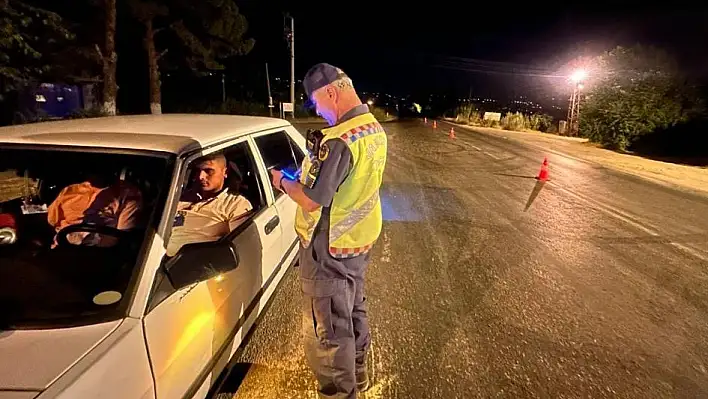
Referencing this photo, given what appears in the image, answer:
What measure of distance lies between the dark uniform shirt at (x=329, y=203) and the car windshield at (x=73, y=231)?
733mm

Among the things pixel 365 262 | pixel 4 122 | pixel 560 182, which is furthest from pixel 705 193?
pixel 4 122

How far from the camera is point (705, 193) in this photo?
9.72 meters

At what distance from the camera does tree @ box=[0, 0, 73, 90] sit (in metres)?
10.6

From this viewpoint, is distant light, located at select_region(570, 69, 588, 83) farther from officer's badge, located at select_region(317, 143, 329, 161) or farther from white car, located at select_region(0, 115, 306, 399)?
officer's badge, located at select_region(317, 143, 329, 161)

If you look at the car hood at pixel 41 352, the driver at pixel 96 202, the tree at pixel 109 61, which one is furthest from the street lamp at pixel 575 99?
the car hood at pixel 41 352

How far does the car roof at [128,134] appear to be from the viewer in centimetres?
247

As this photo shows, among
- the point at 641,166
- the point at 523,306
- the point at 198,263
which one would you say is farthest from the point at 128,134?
the point at 641,166

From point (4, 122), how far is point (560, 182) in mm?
20417

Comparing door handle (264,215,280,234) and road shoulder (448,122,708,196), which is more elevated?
door handle (264,215,280,234)

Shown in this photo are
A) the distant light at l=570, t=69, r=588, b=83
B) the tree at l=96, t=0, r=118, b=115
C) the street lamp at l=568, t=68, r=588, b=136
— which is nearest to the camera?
the tree at l=96, t=0, r=118, b=115

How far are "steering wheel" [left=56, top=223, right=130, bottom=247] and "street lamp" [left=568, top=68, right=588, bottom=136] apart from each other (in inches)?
887

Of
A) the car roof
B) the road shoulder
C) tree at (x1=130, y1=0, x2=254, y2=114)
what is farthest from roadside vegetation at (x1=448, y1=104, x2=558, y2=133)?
the car roof

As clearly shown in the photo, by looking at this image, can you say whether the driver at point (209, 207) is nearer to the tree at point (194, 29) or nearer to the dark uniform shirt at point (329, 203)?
the dark uniform shirt at point (329, 203)

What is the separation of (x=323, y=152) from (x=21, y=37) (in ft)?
38.9
